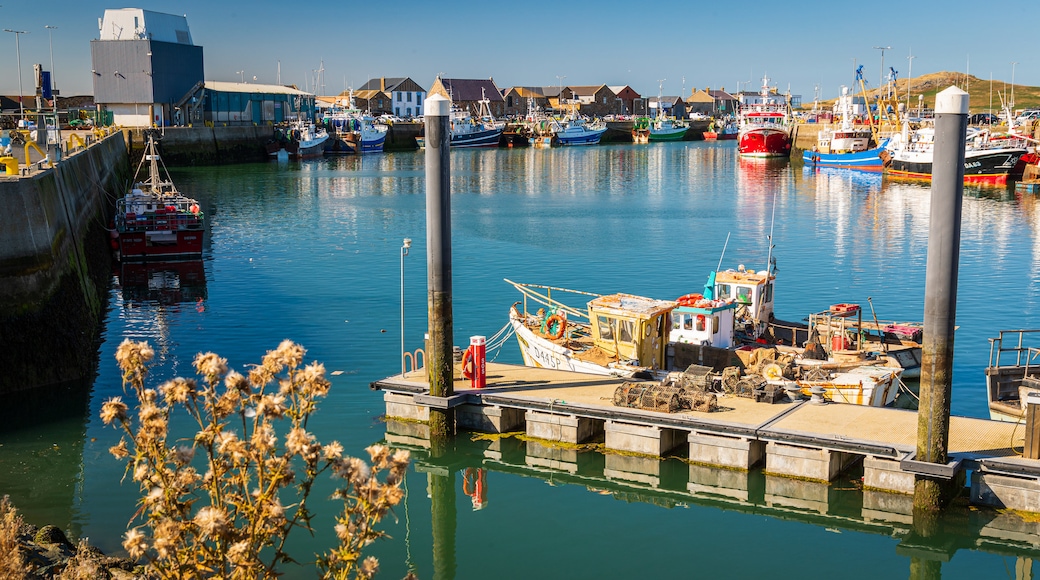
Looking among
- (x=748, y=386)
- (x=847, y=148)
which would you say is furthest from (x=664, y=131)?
(x=748, y=386)

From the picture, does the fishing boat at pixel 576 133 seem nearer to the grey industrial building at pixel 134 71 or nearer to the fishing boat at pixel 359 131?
the fishing boat at pixel 359 131

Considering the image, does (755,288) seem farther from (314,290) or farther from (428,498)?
(314,290)

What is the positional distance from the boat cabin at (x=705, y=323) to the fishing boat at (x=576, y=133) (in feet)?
420

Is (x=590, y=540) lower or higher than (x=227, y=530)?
lower

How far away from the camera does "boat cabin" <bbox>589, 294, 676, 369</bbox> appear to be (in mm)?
22406

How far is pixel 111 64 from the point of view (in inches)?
3917

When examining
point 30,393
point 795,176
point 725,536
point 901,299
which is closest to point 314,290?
point 30,393

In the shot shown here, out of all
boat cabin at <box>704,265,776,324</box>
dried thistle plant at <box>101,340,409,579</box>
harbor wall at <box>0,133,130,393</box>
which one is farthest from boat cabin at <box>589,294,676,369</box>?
dried thistle plant at <box>101,340,409,579</box>

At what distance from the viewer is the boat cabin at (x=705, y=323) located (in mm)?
23219

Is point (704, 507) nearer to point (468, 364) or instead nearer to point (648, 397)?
point (648, 397)

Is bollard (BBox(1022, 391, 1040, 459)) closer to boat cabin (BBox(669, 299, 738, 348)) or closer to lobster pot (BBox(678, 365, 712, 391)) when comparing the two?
lobster pot (BBox(678, 365, 712, 391))

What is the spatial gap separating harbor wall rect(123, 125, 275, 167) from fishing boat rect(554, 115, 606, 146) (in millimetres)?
47785

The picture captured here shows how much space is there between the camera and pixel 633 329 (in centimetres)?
2244

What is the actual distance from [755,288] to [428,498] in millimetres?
10643
